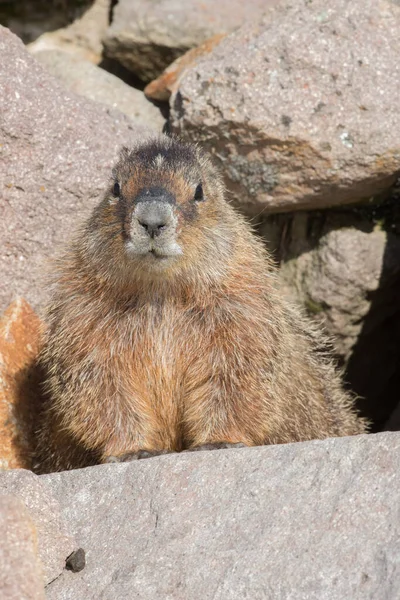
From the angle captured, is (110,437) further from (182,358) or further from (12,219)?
(12,219)

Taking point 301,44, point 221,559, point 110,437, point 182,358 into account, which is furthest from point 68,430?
point 301,44

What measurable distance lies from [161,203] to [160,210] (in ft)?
0.20

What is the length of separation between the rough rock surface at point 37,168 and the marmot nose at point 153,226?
152 cm

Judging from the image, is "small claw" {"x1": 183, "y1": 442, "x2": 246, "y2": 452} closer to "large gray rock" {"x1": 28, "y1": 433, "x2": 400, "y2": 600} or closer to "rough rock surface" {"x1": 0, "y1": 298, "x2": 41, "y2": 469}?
"large gray rock" {"x1": 28, "y1": 433, "x2": 400, "y2": 600}

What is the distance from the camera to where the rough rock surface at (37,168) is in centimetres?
622

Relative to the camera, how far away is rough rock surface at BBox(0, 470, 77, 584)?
401cm

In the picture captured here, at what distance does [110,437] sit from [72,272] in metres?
1.01

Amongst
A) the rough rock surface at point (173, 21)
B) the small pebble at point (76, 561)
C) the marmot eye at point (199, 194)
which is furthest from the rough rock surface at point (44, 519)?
the rough rock surface at point (173, 21)

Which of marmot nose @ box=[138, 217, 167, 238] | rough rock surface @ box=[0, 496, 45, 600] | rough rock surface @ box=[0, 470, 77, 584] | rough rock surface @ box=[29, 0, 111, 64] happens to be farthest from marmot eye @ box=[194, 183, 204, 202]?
rough rock surface @ box=[29, 0, 111, 64]

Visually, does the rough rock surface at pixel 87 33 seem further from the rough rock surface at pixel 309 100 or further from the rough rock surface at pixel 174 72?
the rough rock surface at pixel 309 100

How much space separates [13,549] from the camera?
361 cm

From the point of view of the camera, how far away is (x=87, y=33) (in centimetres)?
803

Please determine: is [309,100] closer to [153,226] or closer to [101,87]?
[101,87]

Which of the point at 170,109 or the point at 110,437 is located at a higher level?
the point at 170,109
